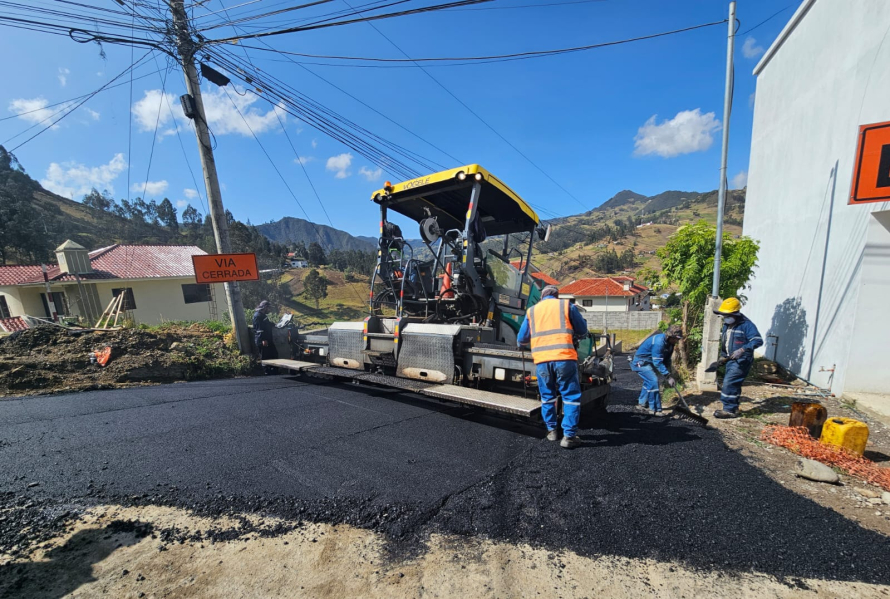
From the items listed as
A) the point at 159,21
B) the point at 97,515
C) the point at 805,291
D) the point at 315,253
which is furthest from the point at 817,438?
the point at 315,253

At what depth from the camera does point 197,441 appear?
11.5 ft

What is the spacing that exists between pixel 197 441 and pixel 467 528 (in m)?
2.76

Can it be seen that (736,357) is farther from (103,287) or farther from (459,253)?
(103,287)

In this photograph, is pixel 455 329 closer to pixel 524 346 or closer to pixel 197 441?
pixel 524 346

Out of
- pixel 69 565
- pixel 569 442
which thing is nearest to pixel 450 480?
pixel 569 442

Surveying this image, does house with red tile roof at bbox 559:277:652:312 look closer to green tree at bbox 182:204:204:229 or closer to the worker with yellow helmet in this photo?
the worker with yellow helmet

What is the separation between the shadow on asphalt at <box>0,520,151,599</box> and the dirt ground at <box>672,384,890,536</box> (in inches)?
174

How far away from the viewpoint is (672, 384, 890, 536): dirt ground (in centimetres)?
259

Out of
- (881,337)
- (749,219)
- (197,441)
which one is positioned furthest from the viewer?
(749,219)

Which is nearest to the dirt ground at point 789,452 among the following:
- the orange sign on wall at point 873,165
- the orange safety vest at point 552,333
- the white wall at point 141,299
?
the orange safety vest at point 552,333

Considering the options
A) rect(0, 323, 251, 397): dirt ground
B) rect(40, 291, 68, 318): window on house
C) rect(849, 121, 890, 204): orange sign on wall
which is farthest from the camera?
rect(40, 291, 68, 318): window on house

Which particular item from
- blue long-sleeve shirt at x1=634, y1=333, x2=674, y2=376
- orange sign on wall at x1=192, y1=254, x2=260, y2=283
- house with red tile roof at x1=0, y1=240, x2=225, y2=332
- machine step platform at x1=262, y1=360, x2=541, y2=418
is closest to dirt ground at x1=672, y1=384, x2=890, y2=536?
blue long-sleeve shirt at x1=634, y1=333, x2=674, y2=376

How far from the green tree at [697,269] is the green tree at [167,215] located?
89.0m

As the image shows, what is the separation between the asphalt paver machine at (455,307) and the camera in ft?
13.2
